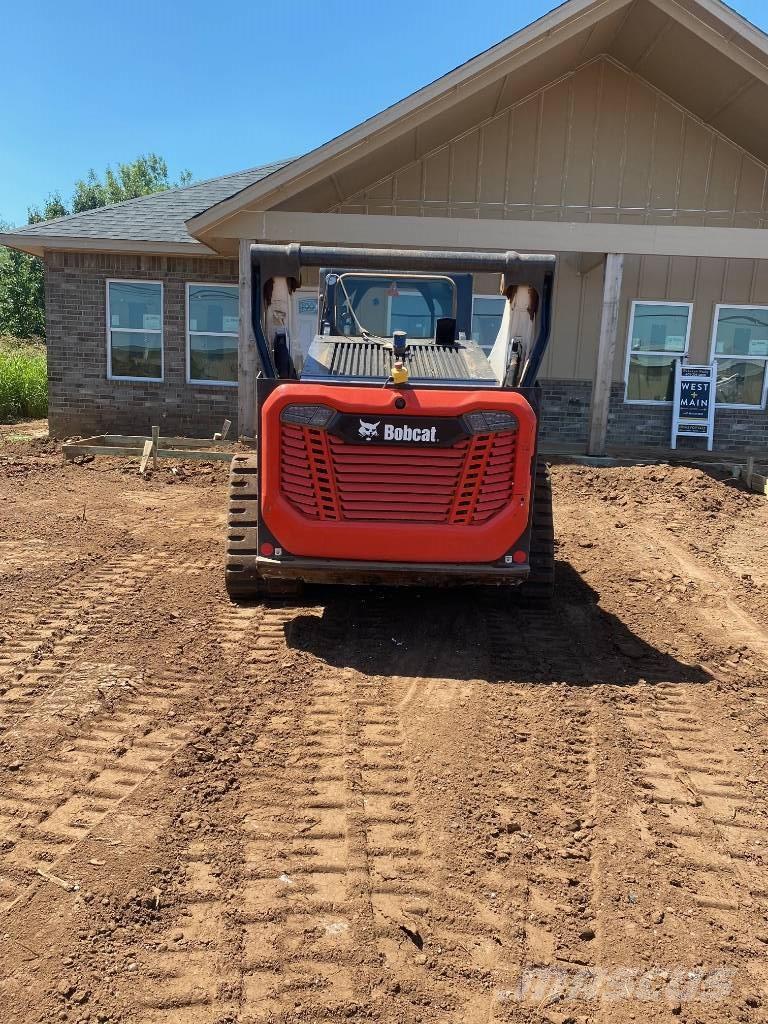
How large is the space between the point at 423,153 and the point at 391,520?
922 cm

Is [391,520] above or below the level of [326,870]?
above

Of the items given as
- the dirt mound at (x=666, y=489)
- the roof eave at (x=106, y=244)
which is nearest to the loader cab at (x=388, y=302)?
the dirt mound at (x=666, y=489)

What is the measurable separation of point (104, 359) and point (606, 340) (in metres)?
8.50

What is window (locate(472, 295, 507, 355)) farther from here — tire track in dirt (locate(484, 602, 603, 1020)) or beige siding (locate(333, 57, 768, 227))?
tire track in dirt (locate(484, 602, 603, 1020))

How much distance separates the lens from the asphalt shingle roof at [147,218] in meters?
12.5

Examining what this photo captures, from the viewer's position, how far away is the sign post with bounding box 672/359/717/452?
41.1ft

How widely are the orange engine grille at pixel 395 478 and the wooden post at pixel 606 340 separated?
6934 millimetres

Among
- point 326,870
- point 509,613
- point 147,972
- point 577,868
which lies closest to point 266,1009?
point 147,972

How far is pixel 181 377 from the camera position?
13.3m

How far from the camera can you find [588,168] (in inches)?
463

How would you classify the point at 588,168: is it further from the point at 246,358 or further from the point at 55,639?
the point at 55,639

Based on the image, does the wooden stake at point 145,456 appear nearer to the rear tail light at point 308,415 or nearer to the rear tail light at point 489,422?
the rear tail light at point 308,415

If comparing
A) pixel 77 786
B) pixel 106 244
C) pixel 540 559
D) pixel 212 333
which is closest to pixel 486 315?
pixel 212 333

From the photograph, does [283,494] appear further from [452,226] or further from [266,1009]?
[452,226]
